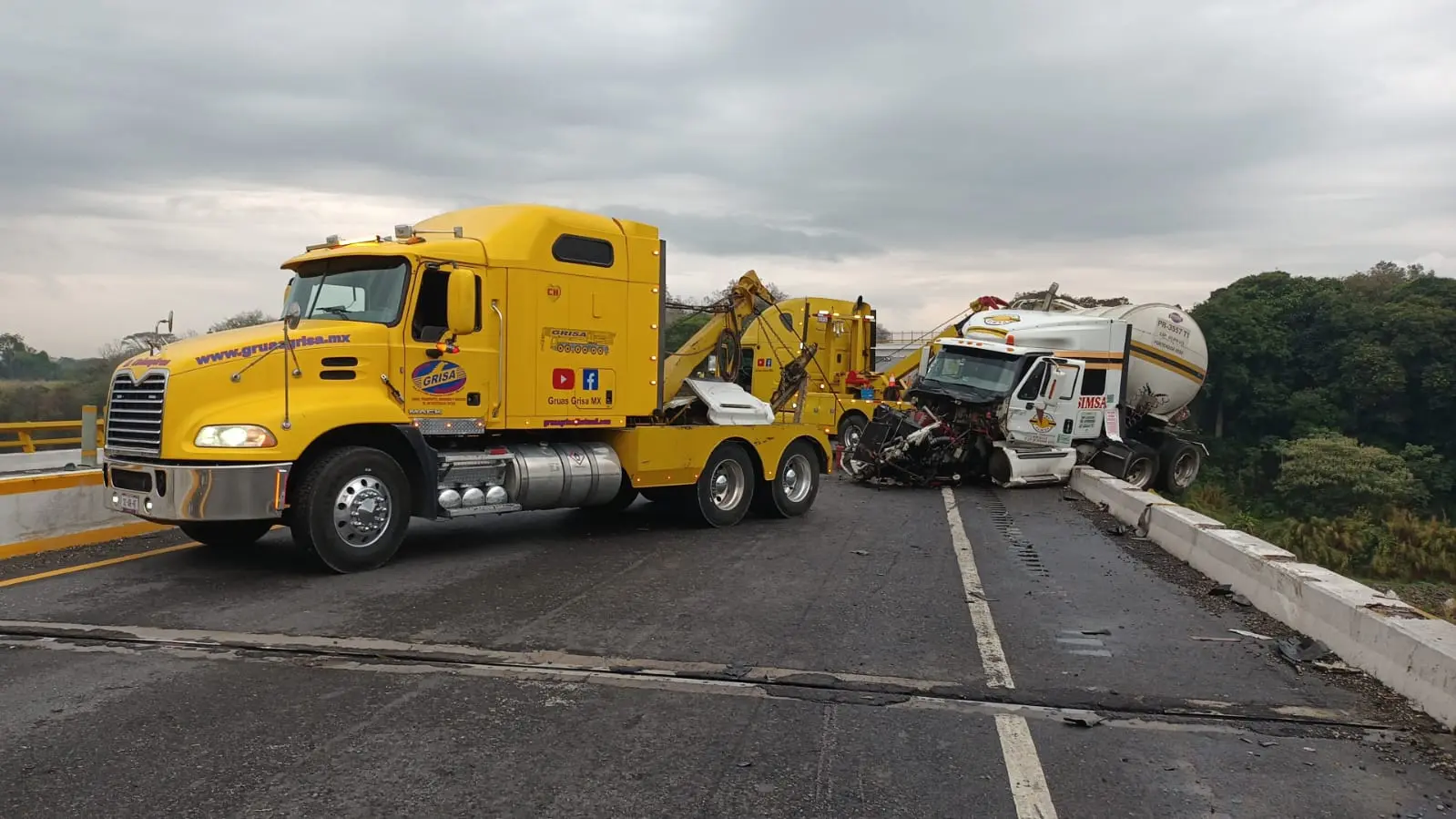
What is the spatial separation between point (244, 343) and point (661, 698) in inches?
185

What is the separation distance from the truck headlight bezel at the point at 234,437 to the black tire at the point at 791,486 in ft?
19.6

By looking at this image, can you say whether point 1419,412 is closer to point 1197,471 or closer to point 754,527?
point 1197,471

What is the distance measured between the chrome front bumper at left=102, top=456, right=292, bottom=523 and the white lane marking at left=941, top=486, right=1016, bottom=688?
5188mm

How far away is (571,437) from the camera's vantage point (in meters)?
9.95

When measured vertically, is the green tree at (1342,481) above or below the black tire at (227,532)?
below

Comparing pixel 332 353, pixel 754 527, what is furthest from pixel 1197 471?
pixel 332 353

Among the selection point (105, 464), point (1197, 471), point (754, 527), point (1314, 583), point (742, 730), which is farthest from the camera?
point (1197, 471)

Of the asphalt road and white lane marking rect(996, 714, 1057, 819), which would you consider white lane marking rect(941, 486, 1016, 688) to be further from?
white lane marking rect(996, 714, 1057, 819)

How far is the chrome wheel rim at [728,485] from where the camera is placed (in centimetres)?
1108

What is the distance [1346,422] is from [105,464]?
51.0 m

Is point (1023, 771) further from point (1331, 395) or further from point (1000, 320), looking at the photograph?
point (1331, 395)

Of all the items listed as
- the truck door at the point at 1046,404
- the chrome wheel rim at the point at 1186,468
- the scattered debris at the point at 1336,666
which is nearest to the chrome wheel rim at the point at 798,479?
the truck door at the point at 1046,404

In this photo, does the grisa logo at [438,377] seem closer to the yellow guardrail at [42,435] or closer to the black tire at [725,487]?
the black tire at [725,487]

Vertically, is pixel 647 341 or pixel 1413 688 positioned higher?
pixel 647 341
